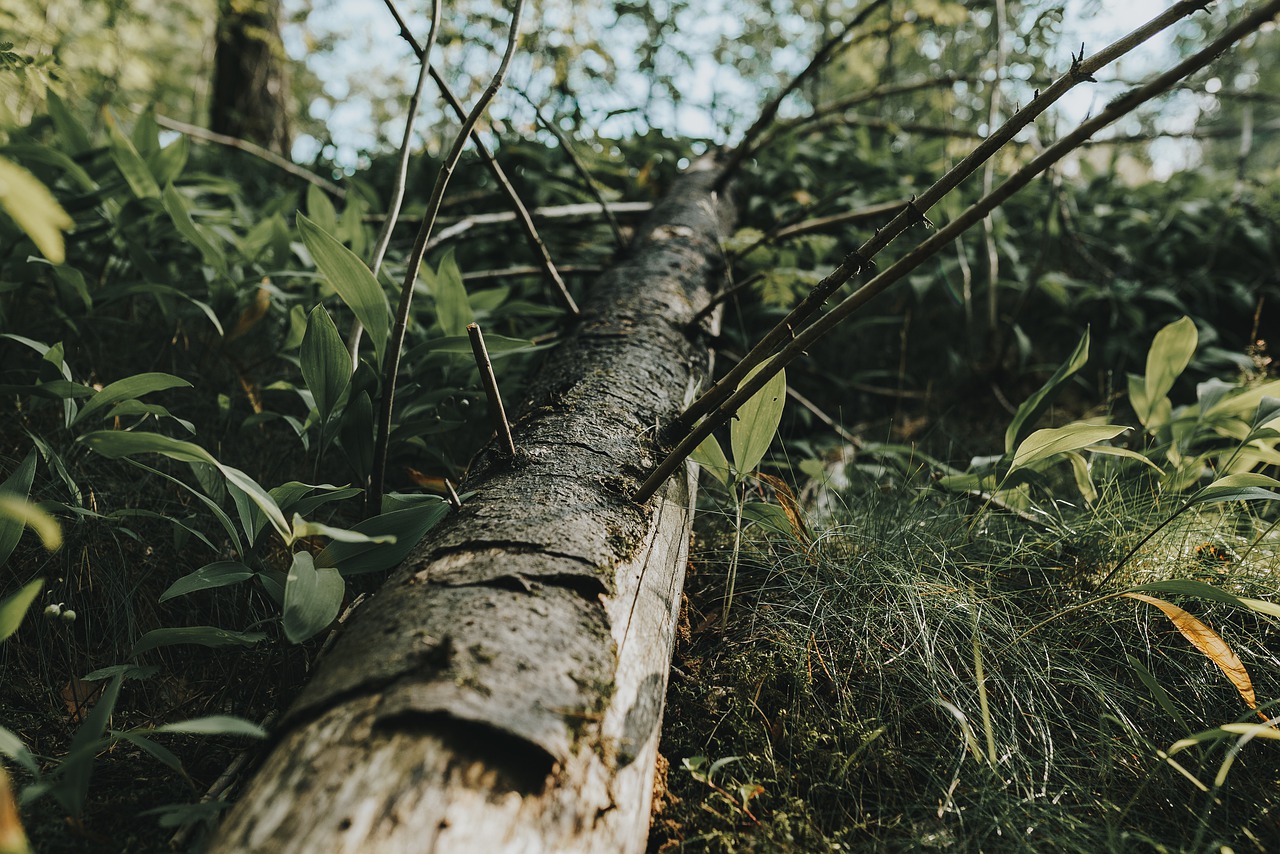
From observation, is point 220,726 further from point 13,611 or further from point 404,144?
point 404,144

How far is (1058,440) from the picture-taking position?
1517 mm

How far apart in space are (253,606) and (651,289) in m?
1.39

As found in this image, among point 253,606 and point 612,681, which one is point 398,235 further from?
point 612,681

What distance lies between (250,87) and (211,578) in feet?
17.1

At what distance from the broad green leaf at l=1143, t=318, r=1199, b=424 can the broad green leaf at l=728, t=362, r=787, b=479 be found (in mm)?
1225

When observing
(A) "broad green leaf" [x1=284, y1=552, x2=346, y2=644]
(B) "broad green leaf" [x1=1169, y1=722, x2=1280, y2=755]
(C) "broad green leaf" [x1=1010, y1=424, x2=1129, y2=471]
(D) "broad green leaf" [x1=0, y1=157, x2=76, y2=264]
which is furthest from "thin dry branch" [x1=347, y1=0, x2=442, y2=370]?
(B) "broad green leaf" [x1=1169, y1=722, x2=1280, y2=755]

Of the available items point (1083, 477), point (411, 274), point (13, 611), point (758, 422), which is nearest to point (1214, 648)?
point (1083, 477)

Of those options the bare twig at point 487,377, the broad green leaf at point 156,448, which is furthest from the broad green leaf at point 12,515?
the bare twig at point 487,377

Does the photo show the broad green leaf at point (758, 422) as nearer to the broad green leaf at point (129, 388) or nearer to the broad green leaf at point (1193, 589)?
the broad green leaf at point (1193, 589)

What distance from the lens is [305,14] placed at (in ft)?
16.8

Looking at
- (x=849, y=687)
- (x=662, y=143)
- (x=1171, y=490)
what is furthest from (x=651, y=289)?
(x=662, y=143)

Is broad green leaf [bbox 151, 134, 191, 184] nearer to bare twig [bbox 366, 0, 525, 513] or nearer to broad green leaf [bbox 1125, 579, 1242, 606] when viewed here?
bare twig [bbox 366, 0, 525, 513]

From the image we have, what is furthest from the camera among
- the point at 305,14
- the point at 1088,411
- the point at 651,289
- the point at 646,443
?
the point at 305,14

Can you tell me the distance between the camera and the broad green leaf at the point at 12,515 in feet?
3.88
